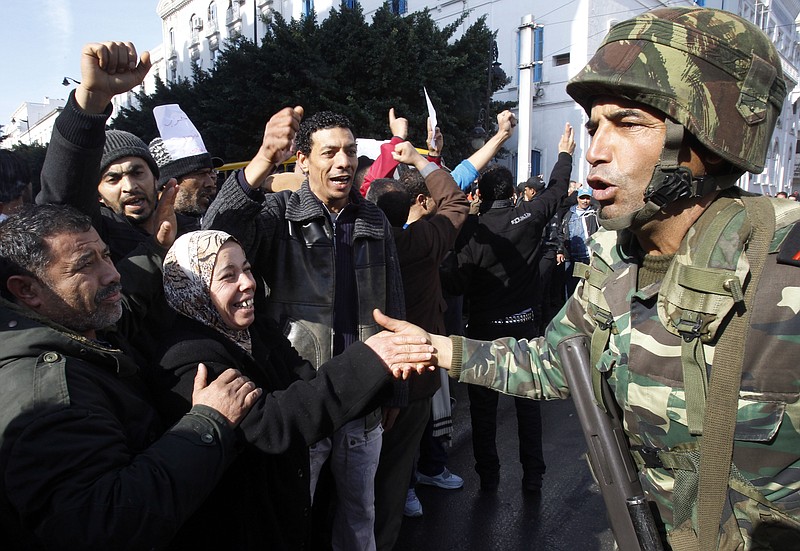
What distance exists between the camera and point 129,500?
53.4 inches

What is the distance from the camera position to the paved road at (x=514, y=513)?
3275 millimetres

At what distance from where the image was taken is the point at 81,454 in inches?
52.6

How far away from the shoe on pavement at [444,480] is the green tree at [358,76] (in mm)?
13641

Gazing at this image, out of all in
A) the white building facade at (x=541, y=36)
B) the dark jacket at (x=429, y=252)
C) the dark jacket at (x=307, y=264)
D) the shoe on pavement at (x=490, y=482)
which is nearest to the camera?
the dark jacket at (x=307, y=264)

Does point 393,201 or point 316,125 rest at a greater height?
point 316,125

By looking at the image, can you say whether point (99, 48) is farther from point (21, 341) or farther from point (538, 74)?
point (538, 74)

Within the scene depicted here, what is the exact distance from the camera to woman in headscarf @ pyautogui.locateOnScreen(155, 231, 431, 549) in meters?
1.76

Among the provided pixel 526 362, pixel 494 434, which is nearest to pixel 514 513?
pixel 494 434

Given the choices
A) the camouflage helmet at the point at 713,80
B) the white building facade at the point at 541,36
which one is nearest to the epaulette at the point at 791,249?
the camouflage helmet at the point at 713,80

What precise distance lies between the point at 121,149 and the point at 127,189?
20 centimetres

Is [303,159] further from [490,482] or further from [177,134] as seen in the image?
[490,482]

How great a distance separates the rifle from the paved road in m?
1.60

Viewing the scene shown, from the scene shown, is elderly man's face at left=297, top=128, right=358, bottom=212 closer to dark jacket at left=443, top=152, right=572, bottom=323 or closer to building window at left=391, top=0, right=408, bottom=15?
dark jacket at left=443, top=152, right=572, bottom=323

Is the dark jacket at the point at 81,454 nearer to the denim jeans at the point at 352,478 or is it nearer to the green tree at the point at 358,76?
the denim jeans at the point at 352,478
